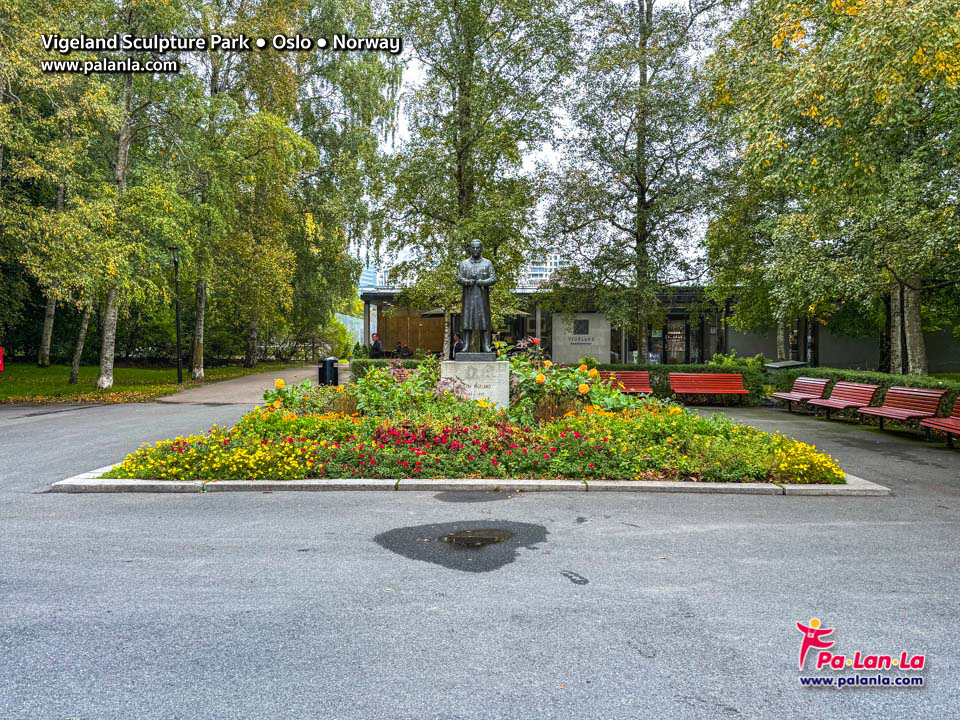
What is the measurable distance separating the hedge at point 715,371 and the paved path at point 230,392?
34.8 feet

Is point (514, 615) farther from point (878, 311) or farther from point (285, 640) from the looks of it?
point (878, 311)

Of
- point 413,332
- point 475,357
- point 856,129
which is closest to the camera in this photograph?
point 856,129

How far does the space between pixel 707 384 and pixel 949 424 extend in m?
7.26

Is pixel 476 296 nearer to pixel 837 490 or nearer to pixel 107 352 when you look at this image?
pixel 837 490

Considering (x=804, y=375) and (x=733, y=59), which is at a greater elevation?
(x=733, y=59)

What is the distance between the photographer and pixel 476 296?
38.5 feet

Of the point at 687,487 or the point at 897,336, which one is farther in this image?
the point at 897,336

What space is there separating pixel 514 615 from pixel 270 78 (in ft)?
75.0

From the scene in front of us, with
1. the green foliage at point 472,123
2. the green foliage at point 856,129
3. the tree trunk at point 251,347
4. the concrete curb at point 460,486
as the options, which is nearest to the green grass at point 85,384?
the tree trunk at point 251,347

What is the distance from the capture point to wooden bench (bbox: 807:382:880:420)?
12695mm

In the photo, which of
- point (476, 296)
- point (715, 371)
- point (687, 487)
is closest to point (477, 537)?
point (687, 487)

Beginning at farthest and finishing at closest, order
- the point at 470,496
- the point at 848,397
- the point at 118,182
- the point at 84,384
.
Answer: the point at 84,384 → the point at 118,182 → the point at 848,397 → the point at 470,496

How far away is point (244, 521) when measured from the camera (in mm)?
5730

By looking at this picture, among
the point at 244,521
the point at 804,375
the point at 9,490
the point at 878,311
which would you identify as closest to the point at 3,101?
the point at 9,490
